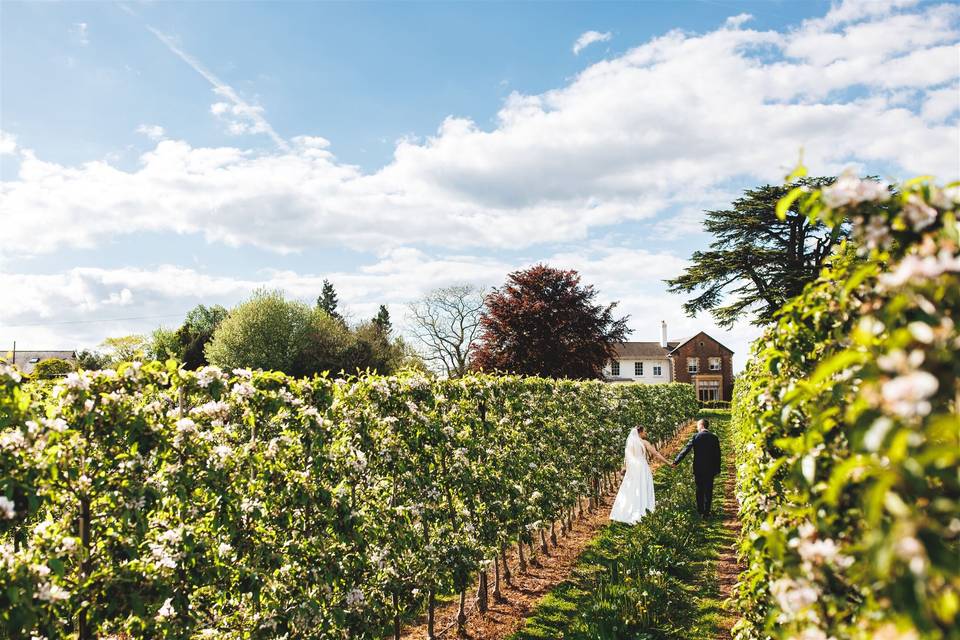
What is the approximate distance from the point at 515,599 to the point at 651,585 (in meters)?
1.86

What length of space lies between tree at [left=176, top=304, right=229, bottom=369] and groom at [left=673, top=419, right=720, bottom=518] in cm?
4259

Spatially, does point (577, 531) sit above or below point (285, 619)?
below

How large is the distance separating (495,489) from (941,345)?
684 cm

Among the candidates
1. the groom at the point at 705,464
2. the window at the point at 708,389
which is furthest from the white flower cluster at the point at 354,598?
the window at the point at 708,389

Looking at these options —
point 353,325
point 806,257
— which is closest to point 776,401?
point 806,257

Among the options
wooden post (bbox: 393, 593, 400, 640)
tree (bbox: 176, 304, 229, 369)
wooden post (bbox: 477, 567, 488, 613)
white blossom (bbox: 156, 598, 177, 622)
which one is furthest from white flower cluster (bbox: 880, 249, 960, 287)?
tree (bbox: 176, 304, 229, 369)

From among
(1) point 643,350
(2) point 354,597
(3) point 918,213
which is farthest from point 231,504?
(1) point 643,350

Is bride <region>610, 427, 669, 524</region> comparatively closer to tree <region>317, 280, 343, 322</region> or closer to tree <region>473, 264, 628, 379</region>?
tree <region>473, 264, 628, 379</region>

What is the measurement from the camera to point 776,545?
7.40 feet

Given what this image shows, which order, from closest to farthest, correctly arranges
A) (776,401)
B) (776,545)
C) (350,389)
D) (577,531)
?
(776,545) → (776,401) → (350,389) → (577,531)

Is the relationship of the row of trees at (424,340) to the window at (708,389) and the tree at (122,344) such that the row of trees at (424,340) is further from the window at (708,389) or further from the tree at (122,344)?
the window at (708,389)

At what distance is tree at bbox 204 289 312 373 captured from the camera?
43219 mm

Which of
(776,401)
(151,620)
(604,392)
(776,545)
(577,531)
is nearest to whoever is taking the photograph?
(776,545)

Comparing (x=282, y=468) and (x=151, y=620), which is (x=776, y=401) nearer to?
(x=282, y=468)
